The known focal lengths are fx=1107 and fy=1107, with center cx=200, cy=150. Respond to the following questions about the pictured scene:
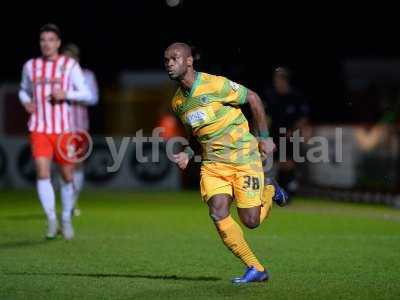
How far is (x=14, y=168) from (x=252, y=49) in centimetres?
805

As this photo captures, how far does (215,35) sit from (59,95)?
15.2 meters

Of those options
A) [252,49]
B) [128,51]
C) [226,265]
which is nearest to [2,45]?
[128,51]

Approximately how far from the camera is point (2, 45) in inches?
1158

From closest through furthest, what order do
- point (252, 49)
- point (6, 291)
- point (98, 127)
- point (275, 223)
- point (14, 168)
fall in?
1. point (6, 291)
2. point (275, 223)
3. point (14, 168)
4. point (98, 127)
5. point (252, 49)

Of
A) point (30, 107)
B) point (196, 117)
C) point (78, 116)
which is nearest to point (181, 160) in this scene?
point (196, 117)

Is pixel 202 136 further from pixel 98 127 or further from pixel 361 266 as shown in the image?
pixel 98 127

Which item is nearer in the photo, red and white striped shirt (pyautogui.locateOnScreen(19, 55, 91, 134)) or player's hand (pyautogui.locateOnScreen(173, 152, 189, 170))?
player's hand (pyautogui.locateOnScreen(173, 152, 189, 170))

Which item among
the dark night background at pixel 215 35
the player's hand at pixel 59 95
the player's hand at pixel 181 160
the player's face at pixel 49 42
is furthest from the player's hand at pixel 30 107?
the dark night background at pixel 215 35

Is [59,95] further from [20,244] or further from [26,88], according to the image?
[20,244]

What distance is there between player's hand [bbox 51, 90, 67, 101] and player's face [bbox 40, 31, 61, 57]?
18.2 inches

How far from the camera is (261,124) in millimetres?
9156

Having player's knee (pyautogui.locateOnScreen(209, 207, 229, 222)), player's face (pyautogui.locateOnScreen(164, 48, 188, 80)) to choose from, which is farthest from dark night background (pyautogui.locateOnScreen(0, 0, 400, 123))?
player's knee (pyautogui.locateOnScreen(209, 207, 229, 222))

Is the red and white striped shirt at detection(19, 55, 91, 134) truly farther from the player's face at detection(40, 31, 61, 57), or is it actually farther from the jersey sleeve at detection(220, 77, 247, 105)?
the jersey sleeve at detection(220, 77, 247, 105)

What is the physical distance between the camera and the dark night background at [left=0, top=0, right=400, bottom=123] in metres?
27.4
